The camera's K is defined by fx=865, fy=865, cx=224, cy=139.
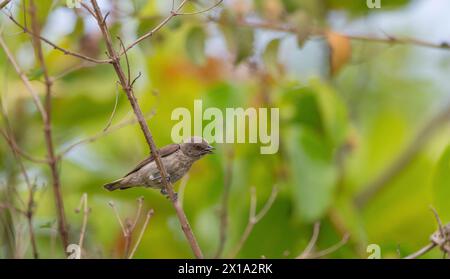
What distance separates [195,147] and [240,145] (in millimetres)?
2563

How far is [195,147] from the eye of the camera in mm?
2650

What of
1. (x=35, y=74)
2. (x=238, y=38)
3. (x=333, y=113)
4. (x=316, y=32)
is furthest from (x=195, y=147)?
(x=333, y=113)

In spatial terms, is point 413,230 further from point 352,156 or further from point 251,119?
point 251,119

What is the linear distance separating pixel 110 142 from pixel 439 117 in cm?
237

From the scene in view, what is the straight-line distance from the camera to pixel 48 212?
19.6 feet

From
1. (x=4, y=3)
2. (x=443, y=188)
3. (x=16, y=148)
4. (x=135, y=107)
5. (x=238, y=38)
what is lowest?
(x=135, y=107)

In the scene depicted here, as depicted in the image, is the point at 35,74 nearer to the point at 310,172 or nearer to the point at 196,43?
the point at 196,43

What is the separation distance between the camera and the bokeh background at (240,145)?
4781mm

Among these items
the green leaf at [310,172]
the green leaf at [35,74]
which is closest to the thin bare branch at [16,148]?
the green leaf at [35,74]

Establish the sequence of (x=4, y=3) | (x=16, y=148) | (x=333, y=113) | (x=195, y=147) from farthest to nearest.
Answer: (x=333, y=113)
(x=16, y=148)
(x=4, y=3)
(x=195, y=147)

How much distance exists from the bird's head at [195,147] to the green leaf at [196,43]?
6.74ft

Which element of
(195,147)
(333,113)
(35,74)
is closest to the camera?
(195,147)
